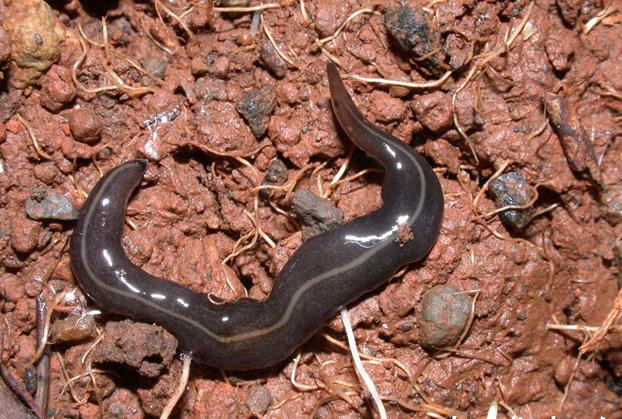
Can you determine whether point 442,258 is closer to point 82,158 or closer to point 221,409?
point 221,409

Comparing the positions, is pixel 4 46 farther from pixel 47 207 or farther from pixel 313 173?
pixel 313 173

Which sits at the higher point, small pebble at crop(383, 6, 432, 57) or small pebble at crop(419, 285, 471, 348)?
small pebble at crop(383, 6, 432, 57)

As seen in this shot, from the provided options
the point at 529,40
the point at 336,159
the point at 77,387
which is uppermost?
the point at 529,40

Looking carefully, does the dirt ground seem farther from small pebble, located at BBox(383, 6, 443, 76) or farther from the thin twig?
the thin twig

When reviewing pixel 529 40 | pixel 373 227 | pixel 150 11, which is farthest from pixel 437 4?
pixel 150 11

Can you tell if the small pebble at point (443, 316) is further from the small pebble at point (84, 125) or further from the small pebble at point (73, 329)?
the small pebble at point (84, 125)

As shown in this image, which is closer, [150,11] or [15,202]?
[15,202]

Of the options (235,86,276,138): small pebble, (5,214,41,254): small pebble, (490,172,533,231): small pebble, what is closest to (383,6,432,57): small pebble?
(235,86,276,138): small pebble
